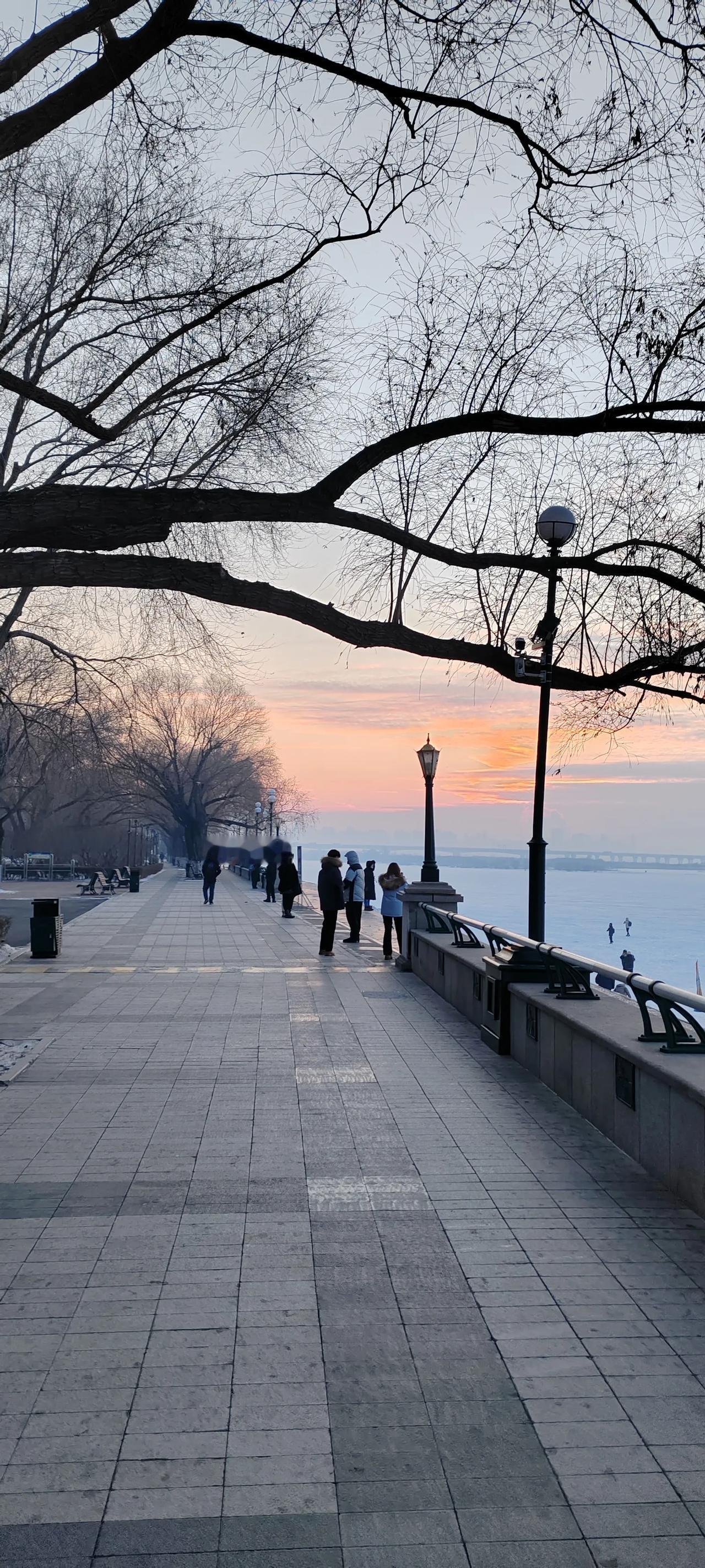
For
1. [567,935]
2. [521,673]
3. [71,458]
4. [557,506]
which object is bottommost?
[567,935]

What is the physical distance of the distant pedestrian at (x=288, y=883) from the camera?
28.8 m

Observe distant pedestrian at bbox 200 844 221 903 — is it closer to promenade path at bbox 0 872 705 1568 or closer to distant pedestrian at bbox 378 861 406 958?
distant pedestrian at bbox 378 861 406 958

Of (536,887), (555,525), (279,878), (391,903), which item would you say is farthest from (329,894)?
(279,878)

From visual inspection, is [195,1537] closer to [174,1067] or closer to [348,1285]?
[348,1285]

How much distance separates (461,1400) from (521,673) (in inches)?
211

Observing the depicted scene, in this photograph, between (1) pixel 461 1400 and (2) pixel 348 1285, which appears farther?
(2) pixel 348 1285

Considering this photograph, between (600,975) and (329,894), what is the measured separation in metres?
9.08

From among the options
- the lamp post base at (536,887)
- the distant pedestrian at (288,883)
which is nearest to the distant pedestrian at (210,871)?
the distant pedestrian at (288,883)

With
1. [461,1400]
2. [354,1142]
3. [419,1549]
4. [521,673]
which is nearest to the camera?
[419,1549]

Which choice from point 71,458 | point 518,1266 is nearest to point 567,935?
point 71,458

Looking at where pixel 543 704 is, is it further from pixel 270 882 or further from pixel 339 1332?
pixel 270 882

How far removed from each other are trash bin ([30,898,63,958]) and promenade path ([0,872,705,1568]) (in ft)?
34.0

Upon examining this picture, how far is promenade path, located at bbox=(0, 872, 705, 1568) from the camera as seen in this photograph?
309cm

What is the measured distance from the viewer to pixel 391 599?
30.6ft
